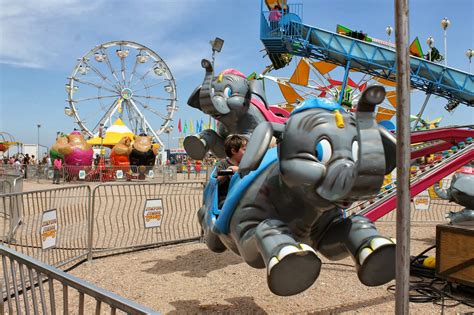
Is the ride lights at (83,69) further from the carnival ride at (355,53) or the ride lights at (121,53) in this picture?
the carnival ride at (355,53)

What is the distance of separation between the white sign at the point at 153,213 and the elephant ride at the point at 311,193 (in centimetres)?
398

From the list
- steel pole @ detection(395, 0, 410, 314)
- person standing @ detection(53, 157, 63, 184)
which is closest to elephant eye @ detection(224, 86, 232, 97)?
steel pole @ detection(395, 0, 410, 314)

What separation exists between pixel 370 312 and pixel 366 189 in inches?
98.1

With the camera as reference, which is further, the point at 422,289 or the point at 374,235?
the point at 422,289

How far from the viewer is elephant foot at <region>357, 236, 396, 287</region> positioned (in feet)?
7.91

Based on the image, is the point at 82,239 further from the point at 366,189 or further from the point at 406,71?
the point at 406,71

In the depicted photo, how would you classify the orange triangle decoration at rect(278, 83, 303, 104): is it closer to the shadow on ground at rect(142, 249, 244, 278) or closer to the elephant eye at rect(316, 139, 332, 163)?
the shadow on ground at rect(142, 249, 244, 278)

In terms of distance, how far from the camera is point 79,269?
550 centimetres

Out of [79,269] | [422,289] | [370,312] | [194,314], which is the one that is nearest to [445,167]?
[422,289]

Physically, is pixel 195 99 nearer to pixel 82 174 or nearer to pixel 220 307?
pixel 220 307

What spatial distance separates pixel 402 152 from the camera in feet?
5.20

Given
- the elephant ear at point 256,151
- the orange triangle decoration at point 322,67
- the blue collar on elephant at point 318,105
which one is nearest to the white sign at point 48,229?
the elephant ear at point 256,151

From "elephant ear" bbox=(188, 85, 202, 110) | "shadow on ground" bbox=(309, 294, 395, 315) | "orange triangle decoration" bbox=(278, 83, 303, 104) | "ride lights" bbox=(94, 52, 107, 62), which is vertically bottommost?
"shadow on ground" bbox=(309, 294, 395, 315)

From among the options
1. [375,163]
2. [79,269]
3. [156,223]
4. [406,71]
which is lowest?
[79,269]
